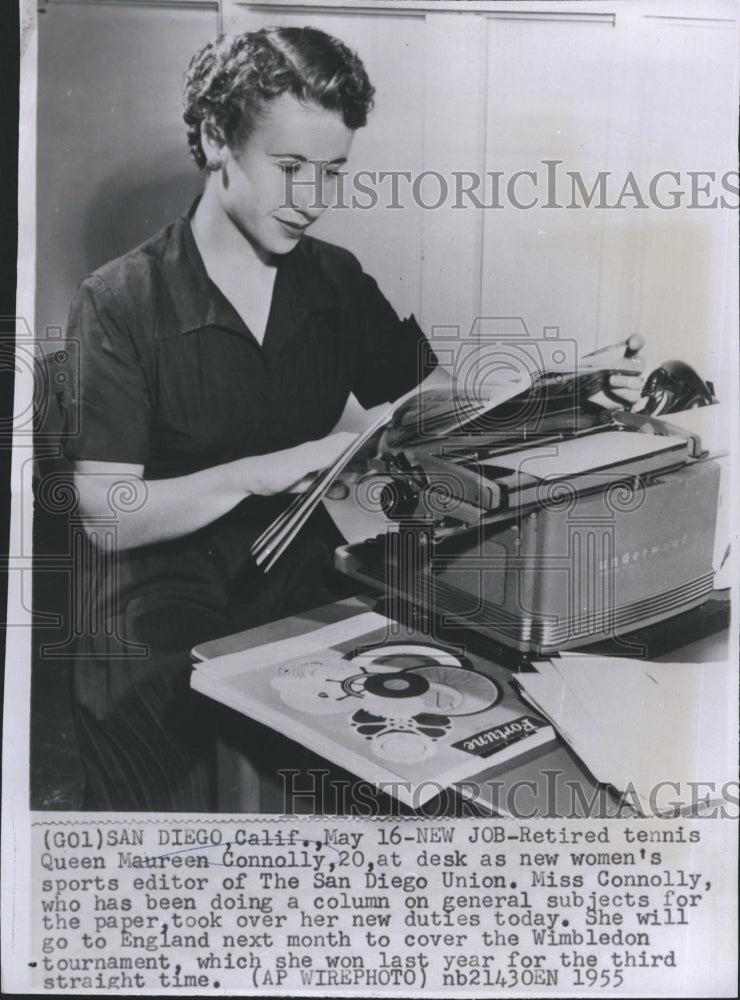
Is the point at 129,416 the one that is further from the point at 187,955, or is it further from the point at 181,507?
the point at 187,955

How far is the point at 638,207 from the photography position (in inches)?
53.8

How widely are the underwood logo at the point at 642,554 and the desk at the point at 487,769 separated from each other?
0.30ft

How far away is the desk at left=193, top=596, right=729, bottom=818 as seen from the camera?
53.0 inches

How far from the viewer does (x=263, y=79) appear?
133cm

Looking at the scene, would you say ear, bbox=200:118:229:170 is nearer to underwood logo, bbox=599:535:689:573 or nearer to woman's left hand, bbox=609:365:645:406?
woman's left hand, bbox=609:365:645:406

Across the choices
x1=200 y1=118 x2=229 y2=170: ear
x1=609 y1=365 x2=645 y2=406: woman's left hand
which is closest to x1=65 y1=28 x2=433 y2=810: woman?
x1=200 y1=118 x2=229 y2=170: ear

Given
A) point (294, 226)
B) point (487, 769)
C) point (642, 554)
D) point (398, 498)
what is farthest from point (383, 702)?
point (294, 226)

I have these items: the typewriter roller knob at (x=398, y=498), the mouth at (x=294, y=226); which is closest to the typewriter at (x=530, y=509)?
the typewriter roller knob at (x=398, y=498)

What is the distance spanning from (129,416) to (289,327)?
0.78 ft

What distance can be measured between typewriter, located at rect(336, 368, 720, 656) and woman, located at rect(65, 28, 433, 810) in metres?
0.08

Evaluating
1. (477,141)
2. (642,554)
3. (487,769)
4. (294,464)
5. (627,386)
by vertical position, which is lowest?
(487,769)

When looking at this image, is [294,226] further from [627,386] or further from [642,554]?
[642,554]

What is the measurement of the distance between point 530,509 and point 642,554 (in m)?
0.16

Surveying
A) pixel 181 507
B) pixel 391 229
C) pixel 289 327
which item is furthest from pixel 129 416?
pixel 391 229
